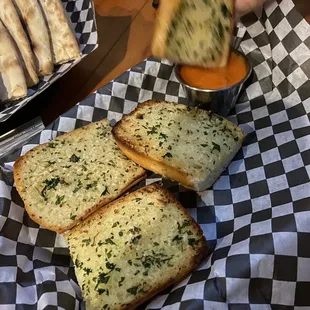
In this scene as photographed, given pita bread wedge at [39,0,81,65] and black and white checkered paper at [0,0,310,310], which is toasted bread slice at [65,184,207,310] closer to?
black and white checkered paper at [0,0,310,310]

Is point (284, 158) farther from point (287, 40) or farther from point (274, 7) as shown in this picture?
point (274, 7)

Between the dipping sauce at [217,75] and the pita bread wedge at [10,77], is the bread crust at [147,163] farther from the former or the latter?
the pita bread wedge at [10,77]

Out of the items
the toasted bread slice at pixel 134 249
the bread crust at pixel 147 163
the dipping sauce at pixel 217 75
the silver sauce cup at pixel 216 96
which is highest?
the dipping sauce at pixel 217 75

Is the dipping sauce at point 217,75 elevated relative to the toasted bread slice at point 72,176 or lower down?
elevated

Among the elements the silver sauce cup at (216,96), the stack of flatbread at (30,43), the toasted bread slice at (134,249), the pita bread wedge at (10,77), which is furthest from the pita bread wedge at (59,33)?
the toasted bread slice at (134,249)

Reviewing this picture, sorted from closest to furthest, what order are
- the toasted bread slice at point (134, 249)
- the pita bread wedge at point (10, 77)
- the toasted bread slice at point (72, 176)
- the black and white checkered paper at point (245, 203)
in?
the black and white checkered paper at point (245, 203) < the toasted bread slice at point (134, 249) < the toasted bread slice at point (72, 176) < the pita bread wedge at point (10, 77)

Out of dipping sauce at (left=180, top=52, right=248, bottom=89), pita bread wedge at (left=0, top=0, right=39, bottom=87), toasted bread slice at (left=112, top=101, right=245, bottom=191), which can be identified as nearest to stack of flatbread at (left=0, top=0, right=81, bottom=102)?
pita bread wedge at (left=0, top=0, right=39, bottom=87)

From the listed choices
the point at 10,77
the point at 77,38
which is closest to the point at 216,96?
the point at 77,38

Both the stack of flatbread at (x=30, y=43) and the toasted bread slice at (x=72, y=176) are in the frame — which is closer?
the toasted bread slice at (x=72, y=176)
